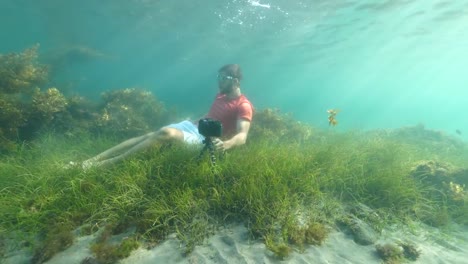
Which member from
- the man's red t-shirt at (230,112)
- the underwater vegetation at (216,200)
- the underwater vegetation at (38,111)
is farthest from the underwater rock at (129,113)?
the man's red t-shirt at (230,112)

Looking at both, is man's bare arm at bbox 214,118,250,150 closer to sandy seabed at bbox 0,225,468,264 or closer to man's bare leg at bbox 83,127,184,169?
man's bare leg at bbox 83,127,184,169

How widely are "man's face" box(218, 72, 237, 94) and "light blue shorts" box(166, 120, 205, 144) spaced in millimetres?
1231

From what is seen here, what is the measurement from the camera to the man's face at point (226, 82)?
24.3 ft

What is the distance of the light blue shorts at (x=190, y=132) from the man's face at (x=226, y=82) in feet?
4.04

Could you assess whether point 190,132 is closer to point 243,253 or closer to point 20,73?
point 243,253

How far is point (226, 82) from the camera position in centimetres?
742

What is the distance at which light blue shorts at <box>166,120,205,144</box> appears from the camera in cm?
662

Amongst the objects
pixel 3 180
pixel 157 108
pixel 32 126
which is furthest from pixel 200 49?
pixel 3 180

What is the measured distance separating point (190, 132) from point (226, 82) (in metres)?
1.57

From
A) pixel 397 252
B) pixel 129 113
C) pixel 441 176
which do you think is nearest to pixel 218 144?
pixel 397 252

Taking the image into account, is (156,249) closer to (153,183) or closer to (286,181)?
(153,183)

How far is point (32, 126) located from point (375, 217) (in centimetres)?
969

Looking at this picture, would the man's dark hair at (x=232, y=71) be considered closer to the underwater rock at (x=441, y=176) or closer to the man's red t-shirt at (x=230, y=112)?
the man's red t-shirt at (x=230, y=112)

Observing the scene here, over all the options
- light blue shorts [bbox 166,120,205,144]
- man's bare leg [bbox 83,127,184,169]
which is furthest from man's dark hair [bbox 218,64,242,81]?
man's bare leg [bbox 83,127,184,169]
